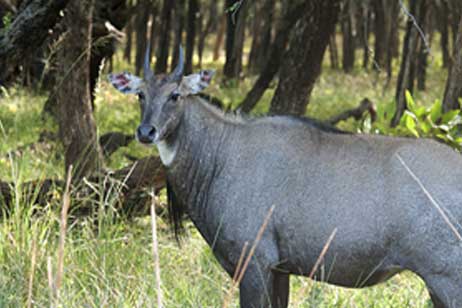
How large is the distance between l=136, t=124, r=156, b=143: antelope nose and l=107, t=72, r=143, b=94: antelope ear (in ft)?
1.16

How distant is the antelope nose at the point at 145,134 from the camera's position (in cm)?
542

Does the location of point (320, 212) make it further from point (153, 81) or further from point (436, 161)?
point (153, 81)

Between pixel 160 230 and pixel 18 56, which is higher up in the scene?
pixel 18 56

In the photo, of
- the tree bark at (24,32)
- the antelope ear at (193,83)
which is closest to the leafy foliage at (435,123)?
the antelope ear at (193,83)

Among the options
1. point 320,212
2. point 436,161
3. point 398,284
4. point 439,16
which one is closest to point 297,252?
point 320,212

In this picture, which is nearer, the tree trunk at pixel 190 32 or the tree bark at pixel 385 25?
the tree bark at pixel 385 25

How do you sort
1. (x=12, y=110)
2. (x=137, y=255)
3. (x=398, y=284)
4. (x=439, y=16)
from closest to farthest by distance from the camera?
(x=137, y=255) → (x=398, y=284) → (x=12, y=110) → (x=439, y=16)

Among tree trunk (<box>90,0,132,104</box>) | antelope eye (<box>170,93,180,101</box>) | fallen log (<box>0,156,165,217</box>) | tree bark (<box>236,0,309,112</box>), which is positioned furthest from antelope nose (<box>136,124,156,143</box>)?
tree bark (<box>236,0,309,112</box>)

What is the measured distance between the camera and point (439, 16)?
21922 millimetres

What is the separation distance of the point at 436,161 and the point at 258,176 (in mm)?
1005

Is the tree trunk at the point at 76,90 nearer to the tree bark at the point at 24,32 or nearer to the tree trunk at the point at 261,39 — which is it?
the tree bark at the point at 24,32

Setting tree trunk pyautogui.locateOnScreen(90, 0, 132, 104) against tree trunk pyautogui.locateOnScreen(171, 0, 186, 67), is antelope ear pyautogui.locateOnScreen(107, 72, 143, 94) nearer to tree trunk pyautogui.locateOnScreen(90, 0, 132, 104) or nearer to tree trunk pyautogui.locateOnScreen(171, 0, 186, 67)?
tree trunk pyautogui.locateOnScreen(90, 0, 132, 104)

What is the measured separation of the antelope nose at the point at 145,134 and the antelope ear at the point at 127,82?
0.35 meters

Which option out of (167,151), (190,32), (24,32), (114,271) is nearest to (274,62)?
(24,32)
